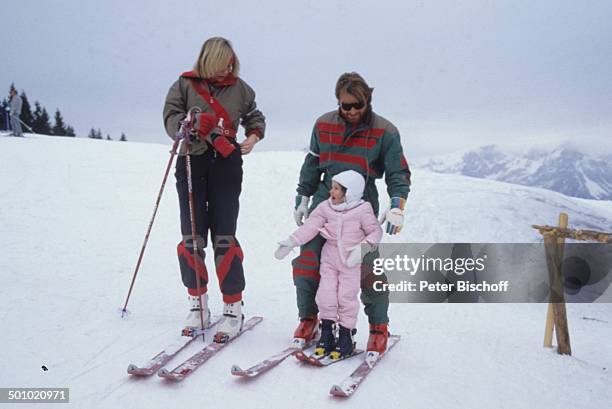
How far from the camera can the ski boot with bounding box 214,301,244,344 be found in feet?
14.3

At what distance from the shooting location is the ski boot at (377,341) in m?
4.14

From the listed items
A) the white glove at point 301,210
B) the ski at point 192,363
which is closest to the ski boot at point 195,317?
the ski at point 192,363

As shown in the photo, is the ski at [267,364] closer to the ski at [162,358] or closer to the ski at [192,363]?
the ski at [192,363]

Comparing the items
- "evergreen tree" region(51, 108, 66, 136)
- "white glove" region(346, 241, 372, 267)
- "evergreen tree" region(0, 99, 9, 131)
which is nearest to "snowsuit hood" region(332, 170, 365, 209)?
"white glove" region(346, 241, 372, 267)

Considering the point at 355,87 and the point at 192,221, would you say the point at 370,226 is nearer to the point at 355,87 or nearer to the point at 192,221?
the point at 355,87

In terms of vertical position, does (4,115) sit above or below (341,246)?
above

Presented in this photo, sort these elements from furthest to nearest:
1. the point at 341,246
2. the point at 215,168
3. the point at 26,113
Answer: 1. the point at 26,113
2. the point at 215,168
3. the point at 341,246

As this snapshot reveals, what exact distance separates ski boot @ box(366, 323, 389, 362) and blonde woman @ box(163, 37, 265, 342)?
1.21 metres

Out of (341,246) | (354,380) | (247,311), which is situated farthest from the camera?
(247,311)

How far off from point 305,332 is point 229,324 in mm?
688

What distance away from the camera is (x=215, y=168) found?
4.46 metres

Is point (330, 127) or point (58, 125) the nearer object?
point (330, 127)

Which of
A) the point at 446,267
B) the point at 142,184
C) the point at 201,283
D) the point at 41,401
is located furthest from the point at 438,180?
the point at 41,401

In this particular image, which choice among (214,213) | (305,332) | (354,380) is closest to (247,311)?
(305,332)
